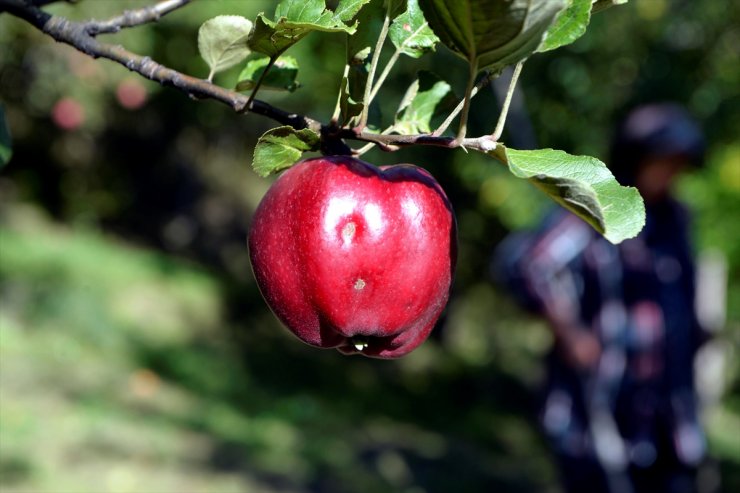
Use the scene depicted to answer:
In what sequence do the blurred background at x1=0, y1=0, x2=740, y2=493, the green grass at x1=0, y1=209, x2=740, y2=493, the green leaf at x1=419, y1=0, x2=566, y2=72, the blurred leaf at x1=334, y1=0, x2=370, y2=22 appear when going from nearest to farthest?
the green leaf at x1=419, y1=0, x2=566, y2=72 < the blurred leaf at x1=334, y1=0, x2=370, y2=22 < the green grass at x1=0, y1=209, x2=740, y2=493 < the blurred background at x1=0, y1=0, x2=740, y2=493

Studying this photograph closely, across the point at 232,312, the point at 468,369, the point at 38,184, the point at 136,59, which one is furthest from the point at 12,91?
the point at 136,59

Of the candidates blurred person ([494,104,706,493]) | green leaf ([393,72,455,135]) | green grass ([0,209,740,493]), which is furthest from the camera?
green grass ([0,209,740,493])

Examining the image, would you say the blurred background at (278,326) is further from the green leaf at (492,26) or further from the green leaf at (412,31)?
the green leaf at (492,26)

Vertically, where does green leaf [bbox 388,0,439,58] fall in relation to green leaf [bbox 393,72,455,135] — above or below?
above

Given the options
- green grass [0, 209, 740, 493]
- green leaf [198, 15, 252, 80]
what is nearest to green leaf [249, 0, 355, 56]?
green leaf [198, 15, 252, 80]

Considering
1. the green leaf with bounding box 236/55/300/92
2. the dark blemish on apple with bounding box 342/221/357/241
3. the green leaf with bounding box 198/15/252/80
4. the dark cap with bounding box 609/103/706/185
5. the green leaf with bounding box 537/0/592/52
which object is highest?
the green leaf with bounding box 537/0/592/52

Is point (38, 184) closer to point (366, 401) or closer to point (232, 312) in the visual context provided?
point (232, 312)

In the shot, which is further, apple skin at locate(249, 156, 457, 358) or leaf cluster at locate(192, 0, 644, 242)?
apple skin at locate(249, 156, 457, 358)

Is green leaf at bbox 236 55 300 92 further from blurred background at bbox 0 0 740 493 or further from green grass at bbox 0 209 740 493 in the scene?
green grass at bbox 0 209 740 493

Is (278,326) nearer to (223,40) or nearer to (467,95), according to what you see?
(223,40)
